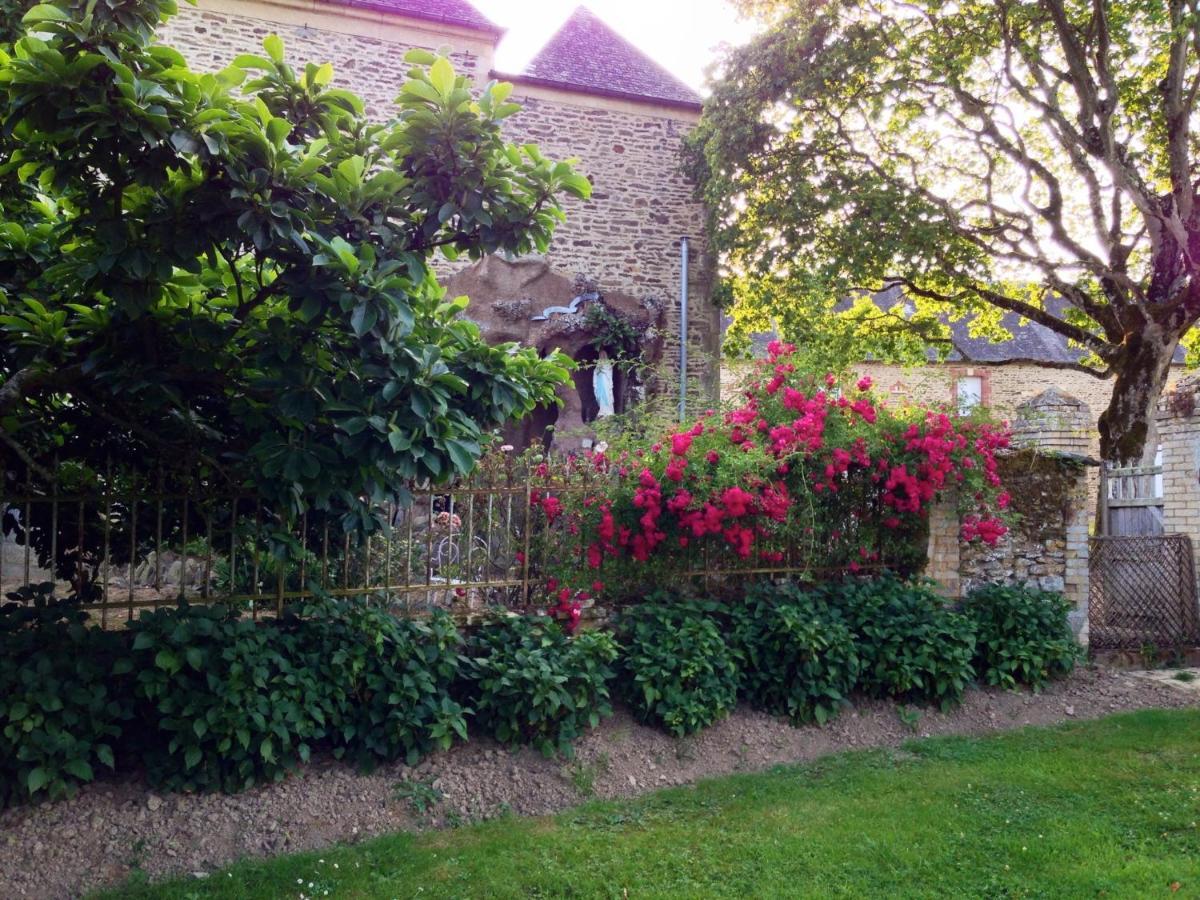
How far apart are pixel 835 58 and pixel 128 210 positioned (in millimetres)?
9589

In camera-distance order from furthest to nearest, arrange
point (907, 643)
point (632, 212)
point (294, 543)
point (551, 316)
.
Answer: point (632, 212) < point (551, 316) < point (907, 643) < point (294, 543)

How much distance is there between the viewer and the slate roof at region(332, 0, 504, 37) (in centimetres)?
1258

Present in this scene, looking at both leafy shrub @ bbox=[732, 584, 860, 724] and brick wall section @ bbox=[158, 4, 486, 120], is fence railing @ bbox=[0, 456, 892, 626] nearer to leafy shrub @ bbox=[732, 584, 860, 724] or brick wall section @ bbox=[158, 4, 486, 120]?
leafy shrub @ bbox=[732, 584, 860, 724]

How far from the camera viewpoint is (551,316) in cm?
1313

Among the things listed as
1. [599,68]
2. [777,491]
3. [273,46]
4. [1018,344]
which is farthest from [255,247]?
[1018,344]

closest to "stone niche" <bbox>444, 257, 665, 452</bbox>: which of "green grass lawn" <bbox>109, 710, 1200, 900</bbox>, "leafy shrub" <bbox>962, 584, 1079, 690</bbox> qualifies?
"leafy shrub" <bbox>962, 584, 1079, 690</bbox>

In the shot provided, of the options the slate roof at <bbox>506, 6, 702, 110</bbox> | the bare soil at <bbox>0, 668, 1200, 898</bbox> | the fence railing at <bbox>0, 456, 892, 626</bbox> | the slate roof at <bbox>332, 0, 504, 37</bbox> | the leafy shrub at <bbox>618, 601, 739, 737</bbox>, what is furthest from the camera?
the slate roof at <bbox>506, 6, 702, 110</bbox>

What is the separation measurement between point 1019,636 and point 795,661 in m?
1.95

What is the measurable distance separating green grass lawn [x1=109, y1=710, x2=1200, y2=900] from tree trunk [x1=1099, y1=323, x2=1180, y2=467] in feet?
20.1

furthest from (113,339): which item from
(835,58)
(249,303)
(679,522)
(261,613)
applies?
(835,58)

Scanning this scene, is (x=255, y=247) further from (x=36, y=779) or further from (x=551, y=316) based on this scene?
(x=551, y=316)

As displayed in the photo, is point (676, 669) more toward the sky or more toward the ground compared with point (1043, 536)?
more toward the ground

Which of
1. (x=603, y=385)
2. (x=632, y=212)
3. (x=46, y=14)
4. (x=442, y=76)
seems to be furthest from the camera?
(x=632, y=212)

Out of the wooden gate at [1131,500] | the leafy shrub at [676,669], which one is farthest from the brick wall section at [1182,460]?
the leafy shrub at [676,669]
